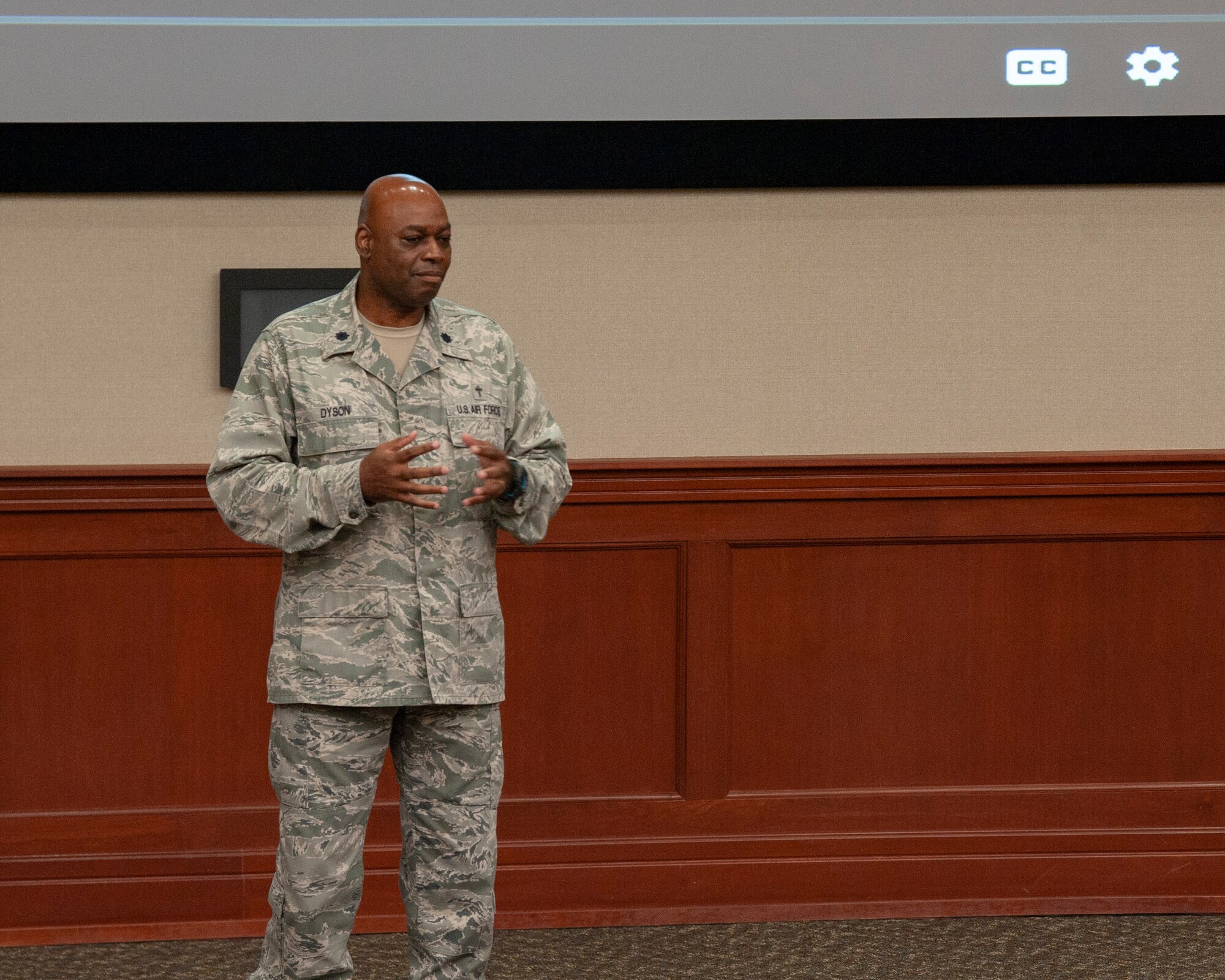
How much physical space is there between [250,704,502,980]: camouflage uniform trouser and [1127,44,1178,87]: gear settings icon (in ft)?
6.44

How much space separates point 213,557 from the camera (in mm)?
2953

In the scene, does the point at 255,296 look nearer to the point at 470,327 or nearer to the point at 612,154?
the point at 612,154

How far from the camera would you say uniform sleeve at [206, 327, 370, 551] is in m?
1.99

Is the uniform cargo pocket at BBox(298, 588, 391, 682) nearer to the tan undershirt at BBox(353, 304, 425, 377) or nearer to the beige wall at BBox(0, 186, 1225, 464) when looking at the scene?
the tan undershirt at BBox(353, 304, 425, 377)

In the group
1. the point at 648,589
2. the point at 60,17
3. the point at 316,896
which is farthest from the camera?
the point at 648,589

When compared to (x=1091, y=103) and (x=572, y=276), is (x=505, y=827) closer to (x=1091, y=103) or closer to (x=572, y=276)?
(x=572, y=276)

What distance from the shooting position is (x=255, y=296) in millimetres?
2979

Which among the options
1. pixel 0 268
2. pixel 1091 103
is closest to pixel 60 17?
pixel 0 268

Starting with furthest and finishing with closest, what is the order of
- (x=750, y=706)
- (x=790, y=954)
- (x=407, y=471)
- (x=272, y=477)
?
(x=750, y=706), (x=790, y=954), (x=272, y=477), (x=407, y=471)

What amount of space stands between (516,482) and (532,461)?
0.09 metres

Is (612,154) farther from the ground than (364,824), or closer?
farther from the ground

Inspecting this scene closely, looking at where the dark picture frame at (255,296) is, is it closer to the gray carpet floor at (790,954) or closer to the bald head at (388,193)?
the bald head at (388,193)

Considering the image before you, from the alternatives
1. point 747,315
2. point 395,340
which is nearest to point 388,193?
point 395,340

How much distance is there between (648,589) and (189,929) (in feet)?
3.89
